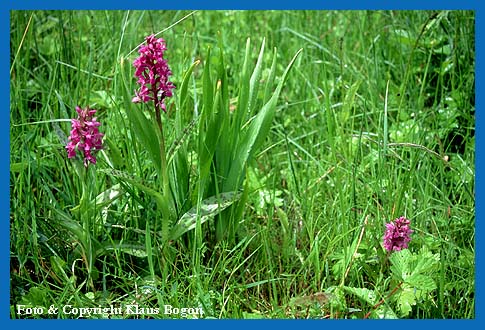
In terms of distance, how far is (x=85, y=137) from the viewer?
1964 mm

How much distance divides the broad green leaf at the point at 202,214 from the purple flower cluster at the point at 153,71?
28cm

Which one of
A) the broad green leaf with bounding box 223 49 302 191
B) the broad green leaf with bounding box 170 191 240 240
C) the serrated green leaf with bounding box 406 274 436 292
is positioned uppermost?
the broad green leaf with bounding box 223 49 302 191

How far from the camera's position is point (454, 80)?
2.64m

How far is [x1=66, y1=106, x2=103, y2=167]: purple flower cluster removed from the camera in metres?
1.95

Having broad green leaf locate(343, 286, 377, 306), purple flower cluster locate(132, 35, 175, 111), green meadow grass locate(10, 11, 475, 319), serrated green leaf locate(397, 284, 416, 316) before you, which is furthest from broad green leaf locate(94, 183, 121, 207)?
serrated green leaf locate(397, 284, 416, 316)

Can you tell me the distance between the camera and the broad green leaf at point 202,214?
2.02 metres

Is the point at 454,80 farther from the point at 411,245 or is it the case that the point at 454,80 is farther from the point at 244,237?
the point at 244,237

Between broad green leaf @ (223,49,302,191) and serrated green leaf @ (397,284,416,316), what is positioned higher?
broad green leaf @ (223,49,302,191)

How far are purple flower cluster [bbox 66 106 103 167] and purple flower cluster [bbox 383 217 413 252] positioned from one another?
747 mm

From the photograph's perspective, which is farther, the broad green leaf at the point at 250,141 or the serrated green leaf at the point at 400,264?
the broad green leaf at the point at 250,141

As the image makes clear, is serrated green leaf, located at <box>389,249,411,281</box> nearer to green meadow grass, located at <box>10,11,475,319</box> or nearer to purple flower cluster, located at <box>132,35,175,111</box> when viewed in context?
green meadow grass, located at <box>10,11,475,319</box>

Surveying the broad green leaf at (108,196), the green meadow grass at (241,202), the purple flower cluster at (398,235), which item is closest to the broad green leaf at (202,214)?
the green meadow grass at (241,202)

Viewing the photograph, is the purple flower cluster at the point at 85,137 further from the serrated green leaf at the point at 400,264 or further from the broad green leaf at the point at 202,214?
the serrated green leaf at the point at 400,264

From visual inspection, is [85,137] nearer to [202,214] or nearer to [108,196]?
[108,196]
